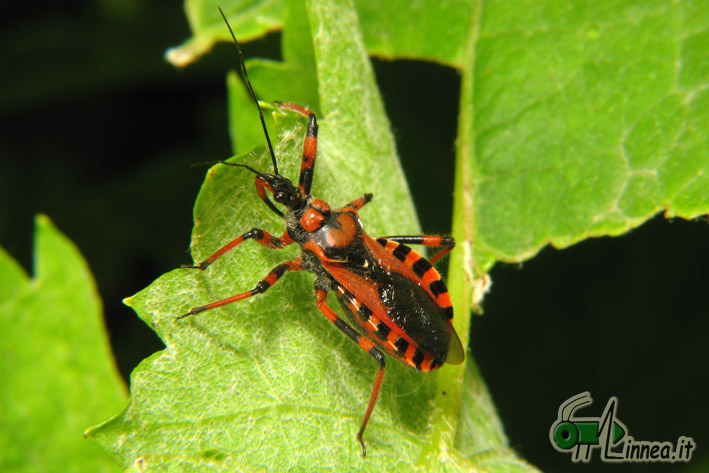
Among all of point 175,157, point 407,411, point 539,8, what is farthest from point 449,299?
point 175,157

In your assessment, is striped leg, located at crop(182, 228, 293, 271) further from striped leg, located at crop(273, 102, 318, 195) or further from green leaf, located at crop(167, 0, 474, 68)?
green leaf, located at crop(167, 0, 474, 68)

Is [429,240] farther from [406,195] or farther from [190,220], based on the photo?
[190,220]

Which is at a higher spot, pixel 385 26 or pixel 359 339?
pixel 385 26

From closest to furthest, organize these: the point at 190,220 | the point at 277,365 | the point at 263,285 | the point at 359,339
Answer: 1. the point at 277,365
2. the point at 263,285
3. the point at 359,339
4. the point at 190,220

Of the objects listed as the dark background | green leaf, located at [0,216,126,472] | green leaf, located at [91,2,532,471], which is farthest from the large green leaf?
green leaf, located at [0,216,126,472]

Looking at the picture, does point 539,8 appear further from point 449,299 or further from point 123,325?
point 123,325

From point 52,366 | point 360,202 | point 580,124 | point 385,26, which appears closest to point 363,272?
point 360,202

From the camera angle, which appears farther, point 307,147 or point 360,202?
point 360,202
